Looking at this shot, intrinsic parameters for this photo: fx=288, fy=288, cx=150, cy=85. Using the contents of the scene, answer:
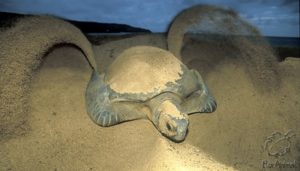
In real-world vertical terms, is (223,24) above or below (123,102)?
above

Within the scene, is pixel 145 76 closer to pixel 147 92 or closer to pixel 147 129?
pixel 147 92

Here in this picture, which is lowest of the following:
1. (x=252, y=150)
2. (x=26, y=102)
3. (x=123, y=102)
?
(x=252, y=150)

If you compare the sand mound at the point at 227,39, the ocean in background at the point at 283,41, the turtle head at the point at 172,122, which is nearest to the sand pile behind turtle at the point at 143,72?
the turtle head at the point at 172,122

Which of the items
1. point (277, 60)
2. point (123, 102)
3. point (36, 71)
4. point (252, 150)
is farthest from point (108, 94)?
point (277, 60)

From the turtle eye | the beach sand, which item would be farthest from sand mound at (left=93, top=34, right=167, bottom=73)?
the turtle eye

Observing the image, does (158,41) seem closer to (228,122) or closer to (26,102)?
(228,122)

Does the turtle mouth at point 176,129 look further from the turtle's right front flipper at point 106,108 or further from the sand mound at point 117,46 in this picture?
the sand mound at point 117,46
